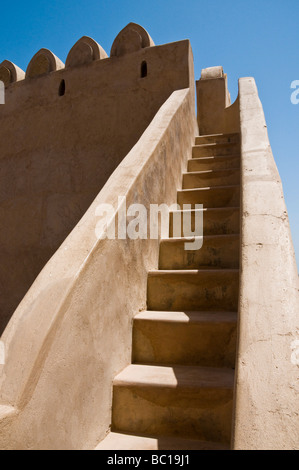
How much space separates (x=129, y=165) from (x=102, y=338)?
3.83 ft

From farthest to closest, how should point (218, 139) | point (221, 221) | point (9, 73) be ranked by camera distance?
1. point (9, 73)
2. point (218, 139)
3. point (221, 221)

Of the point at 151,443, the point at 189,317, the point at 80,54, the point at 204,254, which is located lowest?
the point at 151,443

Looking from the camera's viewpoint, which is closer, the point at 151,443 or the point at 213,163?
the point at 151,443

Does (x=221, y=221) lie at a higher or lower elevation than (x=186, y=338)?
higher

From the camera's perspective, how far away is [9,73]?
5.51m

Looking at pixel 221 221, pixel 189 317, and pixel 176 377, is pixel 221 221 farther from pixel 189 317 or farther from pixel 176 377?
pixel 176 377

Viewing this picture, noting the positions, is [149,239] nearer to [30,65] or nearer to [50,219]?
[50,219]

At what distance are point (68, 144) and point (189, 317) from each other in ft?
11.4

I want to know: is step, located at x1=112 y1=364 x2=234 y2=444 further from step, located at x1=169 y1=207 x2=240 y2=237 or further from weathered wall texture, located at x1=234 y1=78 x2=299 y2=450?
step, located at x1=169 y1=207 x2=240 y2=237

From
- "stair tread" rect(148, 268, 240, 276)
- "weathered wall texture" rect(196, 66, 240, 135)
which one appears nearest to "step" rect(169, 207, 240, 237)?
"stair tread" rect(148, 268, 240, 276)

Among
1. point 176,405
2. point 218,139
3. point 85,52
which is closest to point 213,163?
point 218,139

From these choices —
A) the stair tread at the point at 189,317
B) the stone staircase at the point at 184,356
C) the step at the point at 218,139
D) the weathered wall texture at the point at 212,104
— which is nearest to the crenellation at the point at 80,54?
the step at the point at 218,139

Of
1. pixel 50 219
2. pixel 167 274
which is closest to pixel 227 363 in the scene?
pixel 167 274

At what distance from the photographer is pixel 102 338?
1632 millimetres
